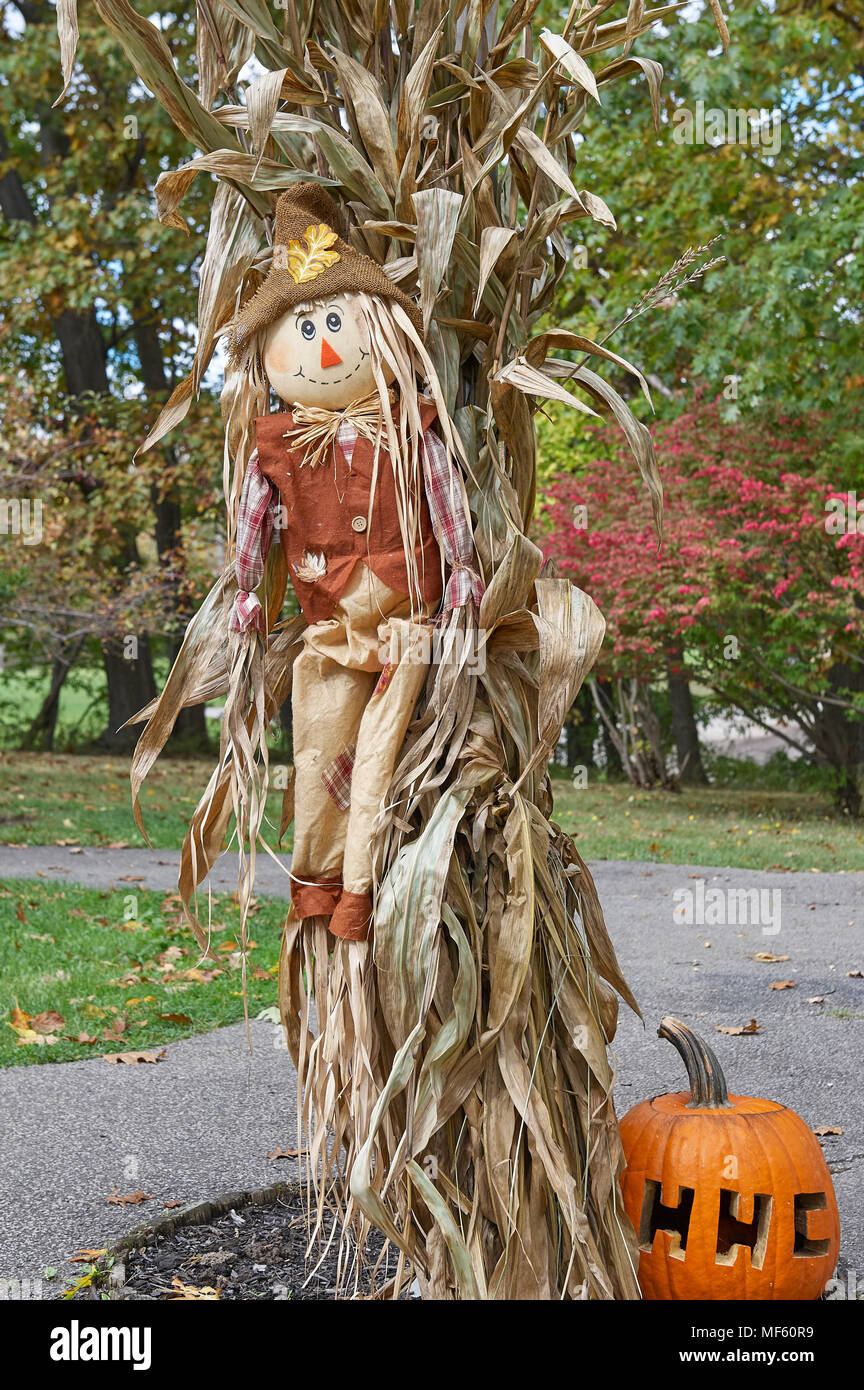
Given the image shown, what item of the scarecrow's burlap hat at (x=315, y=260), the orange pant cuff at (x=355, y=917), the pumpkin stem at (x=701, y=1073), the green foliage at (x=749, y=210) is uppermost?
the green foliage at (x=749, y=210)

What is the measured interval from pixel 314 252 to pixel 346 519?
50 cm

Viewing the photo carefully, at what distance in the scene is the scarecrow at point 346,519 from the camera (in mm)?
2197

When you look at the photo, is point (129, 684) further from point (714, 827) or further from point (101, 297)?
point (714, 827)

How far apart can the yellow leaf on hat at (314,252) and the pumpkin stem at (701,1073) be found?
5.42 ft

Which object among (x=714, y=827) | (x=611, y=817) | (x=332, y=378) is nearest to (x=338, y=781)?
(x=332, y=378)

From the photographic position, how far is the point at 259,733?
8.00ft

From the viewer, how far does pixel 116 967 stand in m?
5.13

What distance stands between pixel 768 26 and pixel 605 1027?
A: 28.2 feet

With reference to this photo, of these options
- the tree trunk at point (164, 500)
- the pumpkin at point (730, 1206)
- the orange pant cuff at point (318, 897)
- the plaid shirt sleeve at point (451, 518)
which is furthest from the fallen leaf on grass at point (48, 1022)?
the tree trunk at point (164, 500)

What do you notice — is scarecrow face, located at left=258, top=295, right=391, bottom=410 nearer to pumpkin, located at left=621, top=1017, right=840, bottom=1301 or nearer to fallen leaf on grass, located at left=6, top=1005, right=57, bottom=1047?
pumpkin, located at left=621, top=1017, right=840, bottom=1301

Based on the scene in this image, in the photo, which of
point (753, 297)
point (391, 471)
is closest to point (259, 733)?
point (391, 471)

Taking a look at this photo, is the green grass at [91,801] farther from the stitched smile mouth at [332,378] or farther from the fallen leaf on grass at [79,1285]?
the stitched smile mouth at [332,378]

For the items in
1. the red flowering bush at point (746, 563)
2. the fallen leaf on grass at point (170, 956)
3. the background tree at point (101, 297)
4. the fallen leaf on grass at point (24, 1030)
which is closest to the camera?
the fallen leaf on grass at point (24, 1030)
